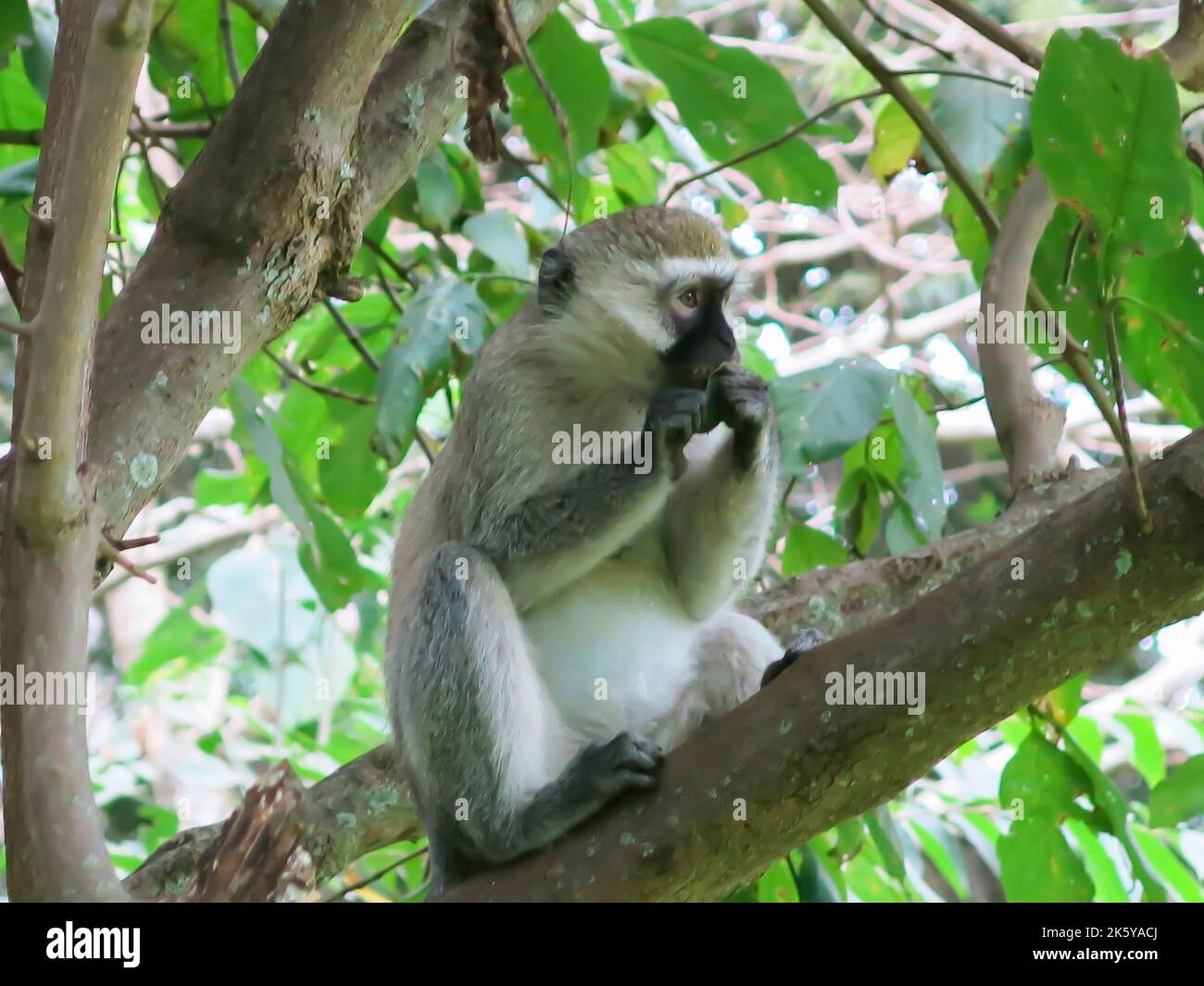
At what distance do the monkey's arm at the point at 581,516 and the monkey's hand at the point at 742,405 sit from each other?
0.16 metres

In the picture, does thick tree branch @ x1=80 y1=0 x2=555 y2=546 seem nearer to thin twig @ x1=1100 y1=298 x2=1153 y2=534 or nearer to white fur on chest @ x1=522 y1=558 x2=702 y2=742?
white fur on chest @ x1=522 y1=558 x2=702 y2=742

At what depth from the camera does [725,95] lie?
423cm

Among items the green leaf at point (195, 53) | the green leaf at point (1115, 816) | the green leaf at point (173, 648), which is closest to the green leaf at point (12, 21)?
the green leaf at point (195, 53)

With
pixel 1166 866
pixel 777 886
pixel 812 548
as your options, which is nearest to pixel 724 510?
pixel 812 548

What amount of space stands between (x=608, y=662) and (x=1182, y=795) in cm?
158

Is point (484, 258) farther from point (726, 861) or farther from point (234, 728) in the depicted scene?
point (234, 728)

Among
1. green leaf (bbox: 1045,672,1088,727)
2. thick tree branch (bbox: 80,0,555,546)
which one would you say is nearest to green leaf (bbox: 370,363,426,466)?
thick tree branch (bbox: 80,0,555,546)

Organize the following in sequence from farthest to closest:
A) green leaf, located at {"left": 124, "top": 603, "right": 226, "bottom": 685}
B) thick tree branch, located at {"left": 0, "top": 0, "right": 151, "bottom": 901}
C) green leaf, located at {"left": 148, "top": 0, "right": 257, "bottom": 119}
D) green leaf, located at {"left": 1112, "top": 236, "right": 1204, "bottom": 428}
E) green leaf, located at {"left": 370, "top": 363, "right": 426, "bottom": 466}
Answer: green leaf, located at {"left": 124, "top": 603, "right": 226, "bottom": 685} < green leaf, located at {"left": 148, "top": 0, "right": 257, "bottom": 119} < green leaf, located at {"left": 370, "top": 363, "right": 426, "bottom": 466} < green leaf, located at {"left": 1112, "top": 236, "right": 1204, "bottom": 428} < thick tree branch, located at {"left": 0, "top": 0, "right": 151, "bottom": 901}

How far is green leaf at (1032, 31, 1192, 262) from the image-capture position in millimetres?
2504

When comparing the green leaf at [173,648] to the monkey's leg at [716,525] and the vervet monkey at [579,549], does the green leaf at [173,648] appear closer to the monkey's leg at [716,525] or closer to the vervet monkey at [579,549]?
the vervet monkey at [579,549]

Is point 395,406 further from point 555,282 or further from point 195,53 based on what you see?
point 195,53

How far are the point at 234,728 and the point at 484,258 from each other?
484 centimetres

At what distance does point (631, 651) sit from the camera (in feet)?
12.9
